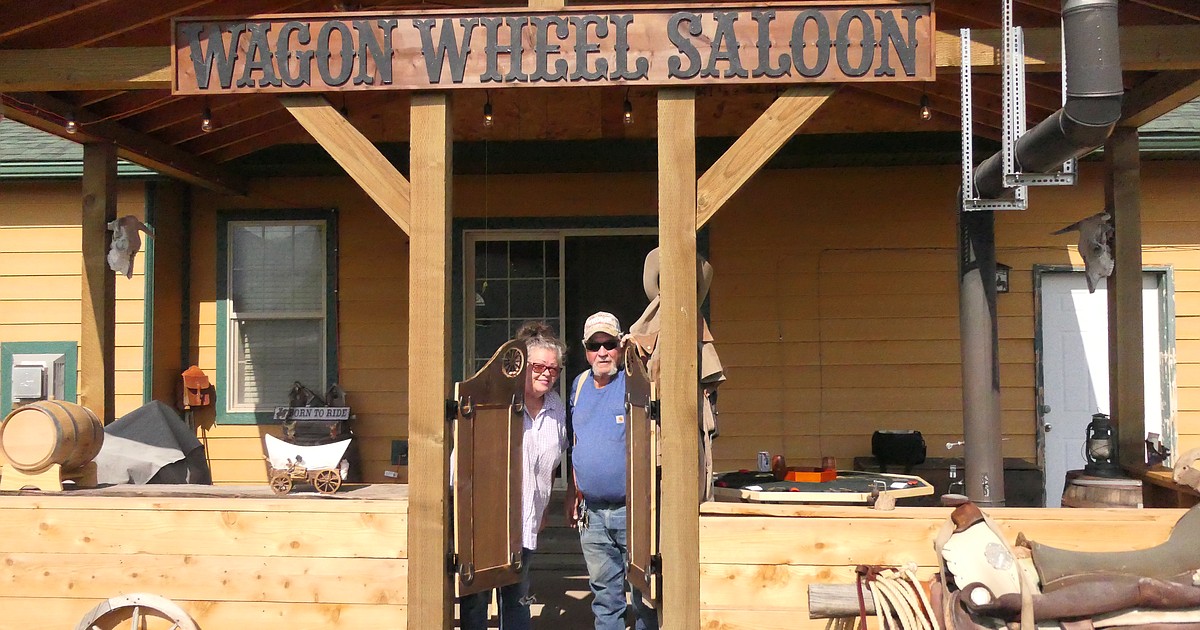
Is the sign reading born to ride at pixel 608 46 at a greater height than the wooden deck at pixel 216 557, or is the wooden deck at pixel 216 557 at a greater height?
the sign reading born to ride at pixel 608 46

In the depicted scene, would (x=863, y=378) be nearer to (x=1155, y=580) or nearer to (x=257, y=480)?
(x=1155, y=580)

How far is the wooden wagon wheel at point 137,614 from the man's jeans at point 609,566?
69.1 inches

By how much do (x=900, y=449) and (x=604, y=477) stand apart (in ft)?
10.0

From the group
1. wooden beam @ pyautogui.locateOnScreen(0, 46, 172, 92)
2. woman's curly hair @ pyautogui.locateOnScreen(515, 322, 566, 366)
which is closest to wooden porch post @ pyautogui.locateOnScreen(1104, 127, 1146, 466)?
woman's curly hair @ pyautogui.locateOnScreen(515, 322, 566, 366)

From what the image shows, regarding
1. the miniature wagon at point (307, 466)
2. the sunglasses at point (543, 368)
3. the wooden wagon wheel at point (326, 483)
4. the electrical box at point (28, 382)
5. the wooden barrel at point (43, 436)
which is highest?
the sunglasses at point (543, 368)

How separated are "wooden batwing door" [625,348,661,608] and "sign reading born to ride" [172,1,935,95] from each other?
1290mm

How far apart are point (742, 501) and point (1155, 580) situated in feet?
5.97

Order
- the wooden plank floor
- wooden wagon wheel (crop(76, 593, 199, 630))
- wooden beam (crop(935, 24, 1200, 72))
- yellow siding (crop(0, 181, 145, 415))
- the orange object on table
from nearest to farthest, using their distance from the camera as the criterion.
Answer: wooden wagon wheel (crop(76, 593, 199, 630)) → wooden beam (crop(935, 24, 1200, 72)) → the orange object on table → the wooden plank floor → yellow siding (crop(0, 181, 145, 415))

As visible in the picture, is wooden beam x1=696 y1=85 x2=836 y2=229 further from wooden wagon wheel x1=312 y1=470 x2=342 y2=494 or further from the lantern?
the lantern

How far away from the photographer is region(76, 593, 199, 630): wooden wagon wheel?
4082 millimetres

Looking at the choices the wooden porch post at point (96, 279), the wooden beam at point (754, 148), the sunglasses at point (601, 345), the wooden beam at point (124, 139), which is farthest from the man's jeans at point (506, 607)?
the wooden beam at point (124, 139)

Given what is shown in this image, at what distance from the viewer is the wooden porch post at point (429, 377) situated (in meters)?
4.06

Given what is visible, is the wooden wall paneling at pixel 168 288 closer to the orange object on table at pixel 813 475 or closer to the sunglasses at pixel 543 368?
the sunglasses at pixel 543 368

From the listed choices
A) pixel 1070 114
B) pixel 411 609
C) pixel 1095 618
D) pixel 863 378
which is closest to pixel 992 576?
pixel 1095 618
